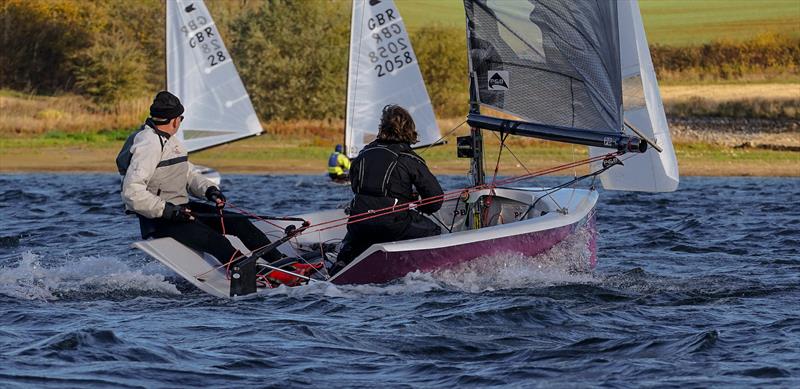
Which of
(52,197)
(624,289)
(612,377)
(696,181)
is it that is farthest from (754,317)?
(696,181)

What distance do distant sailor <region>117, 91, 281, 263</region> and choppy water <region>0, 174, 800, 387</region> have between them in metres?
0.45

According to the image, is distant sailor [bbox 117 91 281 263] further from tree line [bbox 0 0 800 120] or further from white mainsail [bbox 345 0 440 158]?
tree line [bbox 0 0 800 120]

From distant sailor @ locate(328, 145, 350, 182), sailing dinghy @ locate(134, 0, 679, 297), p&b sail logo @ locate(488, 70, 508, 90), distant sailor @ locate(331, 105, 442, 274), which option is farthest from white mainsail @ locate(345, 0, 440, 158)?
distant sailor @ locate(331, 105, 442, 274)

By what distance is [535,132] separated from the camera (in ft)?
34.4

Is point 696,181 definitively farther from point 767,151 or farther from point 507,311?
point 507,311

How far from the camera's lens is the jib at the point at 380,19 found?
22562 mm

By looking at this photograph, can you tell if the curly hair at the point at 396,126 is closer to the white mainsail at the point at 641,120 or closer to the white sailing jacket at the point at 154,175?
the white sailing jacket at the point at 154,175

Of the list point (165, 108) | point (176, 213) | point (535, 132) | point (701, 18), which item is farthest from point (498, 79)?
point (701, 18)

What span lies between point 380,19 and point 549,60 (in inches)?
478

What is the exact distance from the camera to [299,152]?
1241 inches

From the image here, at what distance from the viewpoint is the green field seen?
52.3 m

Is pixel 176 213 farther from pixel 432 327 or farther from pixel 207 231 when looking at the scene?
pixel 432 327

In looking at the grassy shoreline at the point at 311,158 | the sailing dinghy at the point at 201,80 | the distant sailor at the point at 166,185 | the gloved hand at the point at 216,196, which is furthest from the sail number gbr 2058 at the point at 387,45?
the gloved hand at the point at 216,196

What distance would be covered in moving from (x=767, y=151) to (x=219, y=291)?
23171 millimetres
